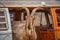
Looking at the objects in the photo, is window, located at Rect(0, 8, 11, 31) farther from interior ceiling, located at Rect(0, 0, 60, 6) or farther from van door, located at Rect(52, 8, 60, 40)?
van door, located at Rect(52, 8, 60, 40)

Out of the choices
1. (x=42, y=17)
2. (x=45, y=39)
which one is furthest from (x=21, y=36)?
(x=42, y=17)

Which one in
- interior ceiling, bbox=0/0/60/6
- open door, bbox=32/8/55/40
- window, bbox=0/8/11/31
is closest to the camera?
window, bbox=0/8/11/31

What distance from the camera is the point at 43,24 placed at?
2885 millimetres

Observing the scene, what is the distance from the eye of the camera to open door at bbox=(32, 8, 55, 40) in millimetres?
2363

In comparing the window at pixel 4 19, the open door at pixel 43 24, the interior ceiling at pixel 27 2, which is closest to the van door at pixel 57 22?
the open door at pixel 43 24

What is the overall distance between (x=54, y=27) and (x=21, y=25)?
46cm

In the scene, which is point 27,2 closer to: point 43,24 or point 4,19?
point 43,24

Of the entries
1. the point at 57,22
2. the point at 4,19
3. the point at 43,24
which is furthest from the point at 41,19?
the point at 4,19

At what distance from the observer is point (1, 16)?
232cm

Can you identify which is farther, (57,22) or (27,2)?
(27,2)

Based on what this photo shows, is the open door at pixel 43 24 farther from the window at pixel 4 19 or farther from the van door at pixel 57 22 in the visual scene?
the window at pixel 4 19

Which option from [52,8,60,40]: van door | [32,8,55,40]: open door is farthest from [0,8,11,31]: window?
[52,8,60,40]: van door

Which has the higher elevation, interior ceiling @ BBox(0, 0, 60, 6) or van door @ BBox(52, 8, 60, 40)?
interior ceiling @ BBox(0, 0, 60, 6)

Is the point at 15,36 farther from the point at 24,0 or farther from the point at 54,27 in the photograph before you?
the point at 24,0
